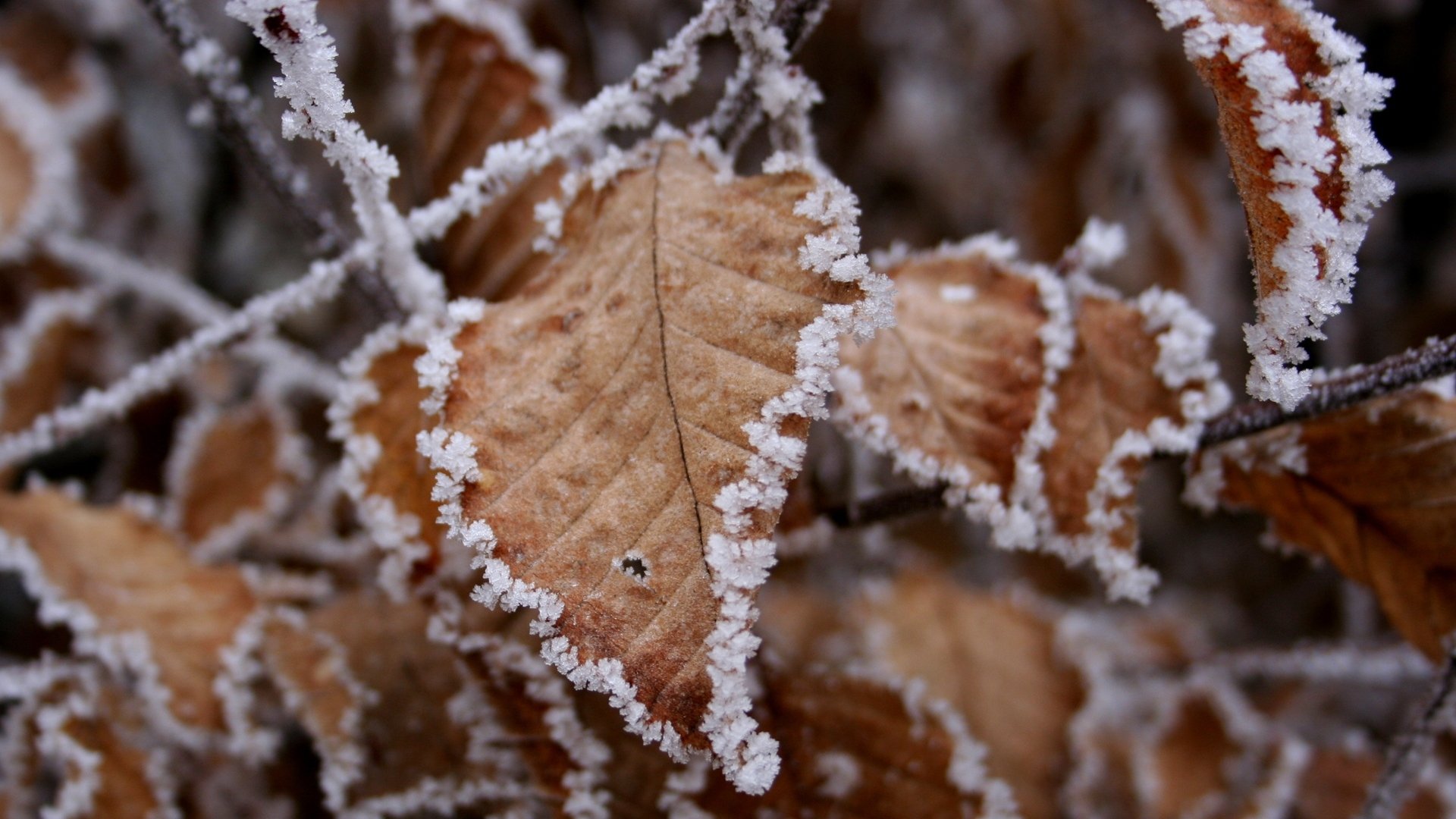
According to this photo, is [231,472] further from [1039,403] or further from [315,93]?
[1039,403]

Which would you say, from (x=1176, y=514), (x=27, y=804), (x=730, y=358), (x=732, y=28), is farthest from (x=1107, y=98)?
(x=27, y=804)

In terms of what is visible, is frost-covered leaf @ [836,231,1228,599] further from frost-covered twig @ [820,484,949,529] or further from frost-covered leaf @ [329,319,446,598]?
frost-covered leaf @ [329,319,446,598]

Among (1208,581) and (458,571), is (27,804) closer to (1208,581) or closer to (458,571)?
(458,571)

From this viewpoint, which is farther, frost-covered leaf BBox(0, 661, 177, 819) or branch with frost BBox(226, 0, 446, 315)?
frost-covered leaf BBox(0, 661, 177, 819)

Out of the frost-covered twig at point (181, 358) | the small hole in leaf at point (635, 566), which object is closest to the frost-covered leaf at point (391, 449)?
the frost-covered twig at point (181, 358)

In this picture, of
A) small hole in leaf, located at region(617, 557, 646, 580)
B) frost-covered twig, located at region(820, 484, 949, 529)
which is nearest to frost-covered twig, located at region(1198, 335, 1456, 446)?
frost-covered twig, located at region(820, 484, 949, 529)
